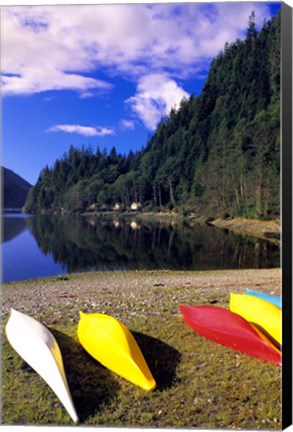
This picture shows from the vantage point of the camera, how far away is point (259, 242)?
3115 mm

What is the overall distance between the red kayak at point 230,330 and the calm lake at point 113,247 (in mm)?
353

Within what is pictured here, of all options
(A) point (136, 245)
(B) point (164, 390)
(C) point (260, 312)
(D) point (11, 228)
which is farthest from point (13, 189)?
(C) point (260, 312)

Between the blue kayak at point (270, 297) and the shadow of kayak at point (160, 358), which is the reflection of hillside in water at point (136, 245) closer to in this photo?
the blue kayak at point (270, 297)

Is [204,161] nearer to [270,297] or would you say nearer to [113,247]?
[113,247]

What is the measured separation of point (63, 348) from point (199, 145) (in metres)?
1.86

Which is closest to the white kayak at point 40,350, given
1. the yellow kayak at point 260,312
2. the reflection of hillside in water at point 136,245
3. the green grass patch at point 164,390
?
the green grass patch at point 164,390

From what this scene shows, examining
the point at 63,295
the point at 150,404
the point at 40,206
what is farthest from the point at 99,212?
the point at 150,404

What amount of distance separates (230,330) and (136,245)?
3.11ft

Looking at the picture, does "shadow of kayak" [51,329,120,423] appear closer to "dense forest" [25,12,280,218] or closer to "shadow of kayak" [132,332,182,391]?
"shadow of kayak" [132,332,182,391]

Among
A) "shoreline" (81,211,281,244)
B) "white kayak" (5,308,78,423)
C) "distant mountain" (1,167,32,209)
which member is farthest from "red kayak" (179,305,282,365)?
"distant mountain" (1,167,32,209)

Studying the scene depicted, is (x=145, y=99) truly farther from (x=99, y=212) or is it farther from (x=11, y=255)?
(x=11, y=255)

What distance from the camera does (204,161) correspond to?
3.40 m

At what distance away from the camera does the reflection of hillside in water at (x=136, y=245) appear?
10.6ft

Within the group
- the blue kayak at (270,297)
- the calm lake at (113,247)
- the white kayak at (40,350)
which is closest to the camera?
the white kayak at (40,350)
